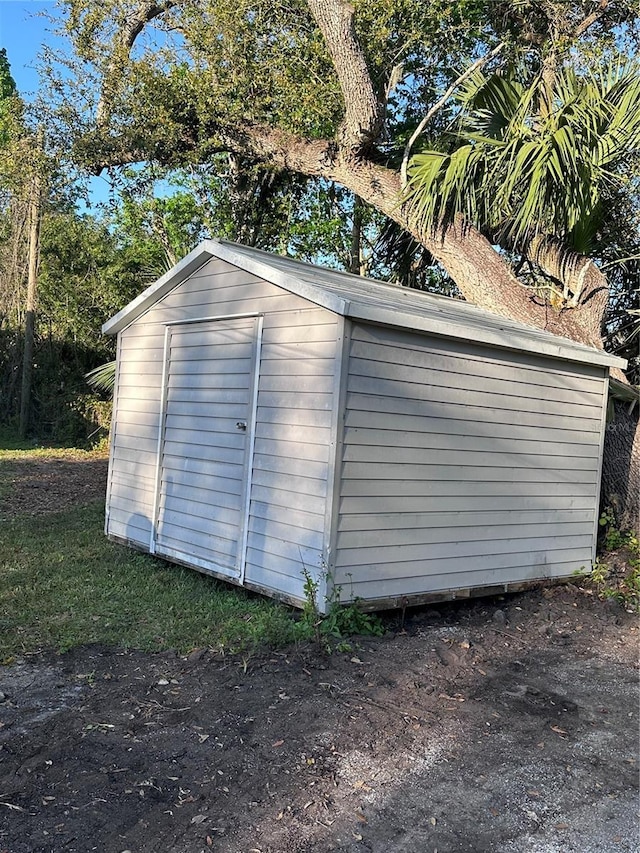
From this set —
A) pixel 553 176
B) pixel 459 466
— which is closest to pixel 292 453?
pixel 459 466

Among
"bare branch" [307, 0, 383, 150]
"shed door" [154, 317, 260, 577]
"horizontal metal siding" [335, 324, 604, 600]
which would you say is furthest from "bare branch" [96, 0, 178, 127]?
"horizontal metal siding" [335, 324, 604, 600]

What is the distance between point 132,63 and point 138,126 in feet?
2.58

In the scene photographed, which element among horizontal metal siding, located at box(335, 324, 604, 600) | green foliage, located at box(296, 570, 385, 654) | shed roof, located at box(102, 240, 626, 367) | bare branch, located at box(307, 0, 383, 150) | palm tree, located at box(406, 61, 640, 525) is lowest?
green foliage, located at box(296, 570, 385, 654)

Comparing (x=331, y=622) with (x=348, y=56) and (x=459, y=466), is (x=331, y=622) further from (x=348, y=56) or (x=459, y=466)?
(x=348, y=56)

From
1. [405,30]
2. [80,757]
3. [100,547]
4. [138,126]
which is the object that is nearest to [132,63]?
[138,126]

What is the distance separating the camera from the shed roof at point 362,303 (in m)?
4.48

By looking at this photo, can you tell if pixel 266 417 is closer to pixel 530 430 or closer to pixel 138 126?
pixel 530 430

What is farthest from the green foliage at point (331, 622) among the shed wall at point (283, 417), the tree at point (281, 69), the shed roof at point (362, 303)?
the tree at point (281, 69)

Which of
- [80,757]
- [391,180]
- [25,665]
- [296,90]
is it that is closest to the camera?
[80,757]

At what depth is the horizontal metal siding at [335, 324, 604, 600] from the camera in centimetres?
452

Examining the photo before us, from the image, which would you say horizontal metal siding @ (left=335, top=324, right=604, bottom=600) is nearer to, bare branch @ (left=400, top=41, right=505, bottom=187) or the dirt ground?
the dirt ground

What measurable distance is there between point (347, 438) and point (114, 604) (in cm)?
218

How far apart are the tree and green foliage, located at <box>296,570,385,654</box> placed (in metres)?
5.10

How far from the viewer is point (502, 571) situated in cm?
555
